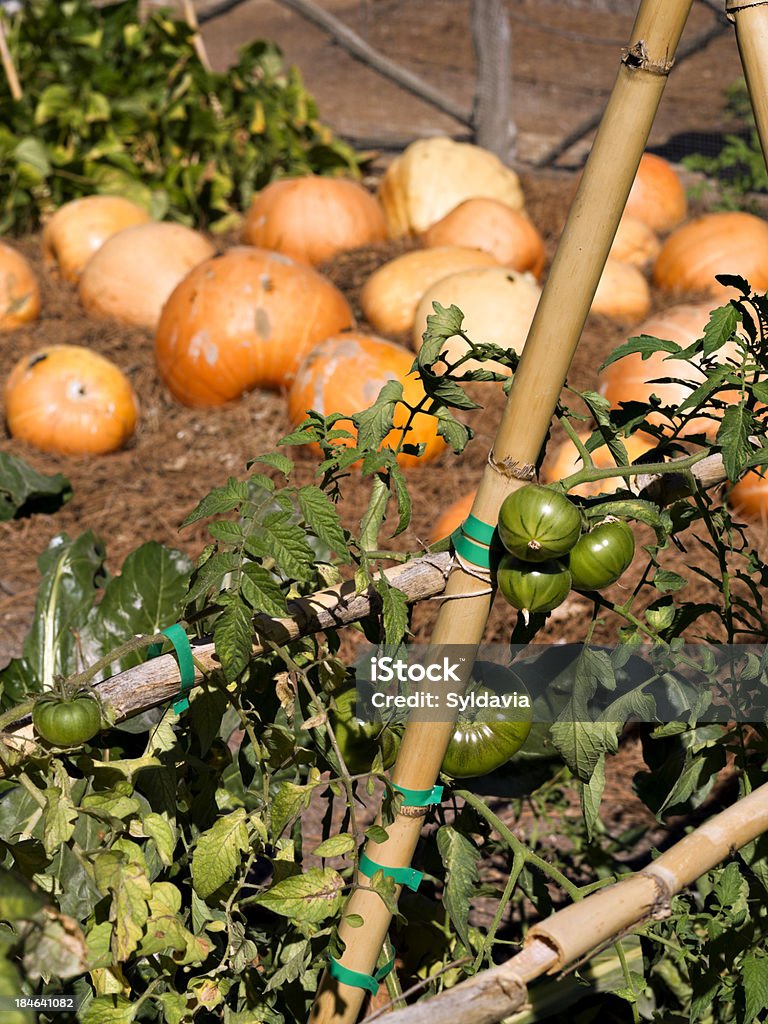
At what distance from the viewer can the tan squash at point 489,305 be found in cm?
418

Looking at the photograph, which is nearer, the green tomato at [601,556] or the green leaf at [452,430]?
the green tomato at [601,556]

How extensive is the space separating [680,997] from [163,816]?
1.09m

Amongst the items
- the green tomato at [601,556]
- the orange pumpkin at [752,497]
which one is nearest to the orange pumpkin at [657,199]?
the orange pumpkin at [752,497]

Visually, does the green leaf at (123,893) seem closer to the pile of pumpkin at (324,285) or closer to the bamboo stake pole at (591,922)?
the bamboo stake pole at (591,922)

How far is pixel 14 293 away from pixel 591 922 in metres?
4.87

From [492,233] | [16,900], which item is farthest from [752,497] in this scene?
[16,900]

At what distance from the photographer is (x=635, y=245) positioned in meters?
5.74

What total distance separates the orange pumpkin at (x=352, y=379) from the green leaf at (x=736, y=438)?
2645 mm

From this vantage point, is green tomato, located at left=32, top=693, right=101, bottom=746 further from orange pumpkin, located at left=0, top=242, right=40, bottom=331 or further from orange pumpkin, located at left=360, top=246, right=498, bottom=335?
orange pumpkin, located at left=0, top=242, right=40, bottom=331

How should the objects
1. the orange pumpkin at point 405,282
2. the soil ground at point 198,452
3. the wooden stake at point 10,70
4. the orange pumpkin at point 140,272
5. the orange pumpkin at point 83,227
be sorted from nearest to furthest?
the soil ground at point 198,452, the orange pumpkin at point 405,282, the orange pumpkin at point 140,272, the orange pumpkin at point 83,227, the wooden stake at point 10,70

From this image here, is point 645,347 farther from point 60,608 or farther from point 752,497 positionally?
point 752,497

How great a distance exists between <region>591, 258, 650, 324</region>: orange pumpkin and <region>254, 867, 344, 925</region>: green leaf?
13.9 feet

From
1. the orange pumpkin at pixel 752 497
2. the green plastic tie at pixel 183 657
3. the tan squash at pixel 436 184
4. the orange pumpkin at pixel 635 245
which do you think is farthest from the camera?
the tan squash at pixel 436 184

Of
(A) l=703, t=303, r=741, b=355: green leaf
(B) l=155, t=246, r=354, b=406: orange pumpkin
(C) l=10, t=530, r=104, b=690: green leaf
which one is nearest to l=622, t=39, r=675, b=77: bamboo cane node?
(A) l=703, t=303, r=741, b=355: green leaf
